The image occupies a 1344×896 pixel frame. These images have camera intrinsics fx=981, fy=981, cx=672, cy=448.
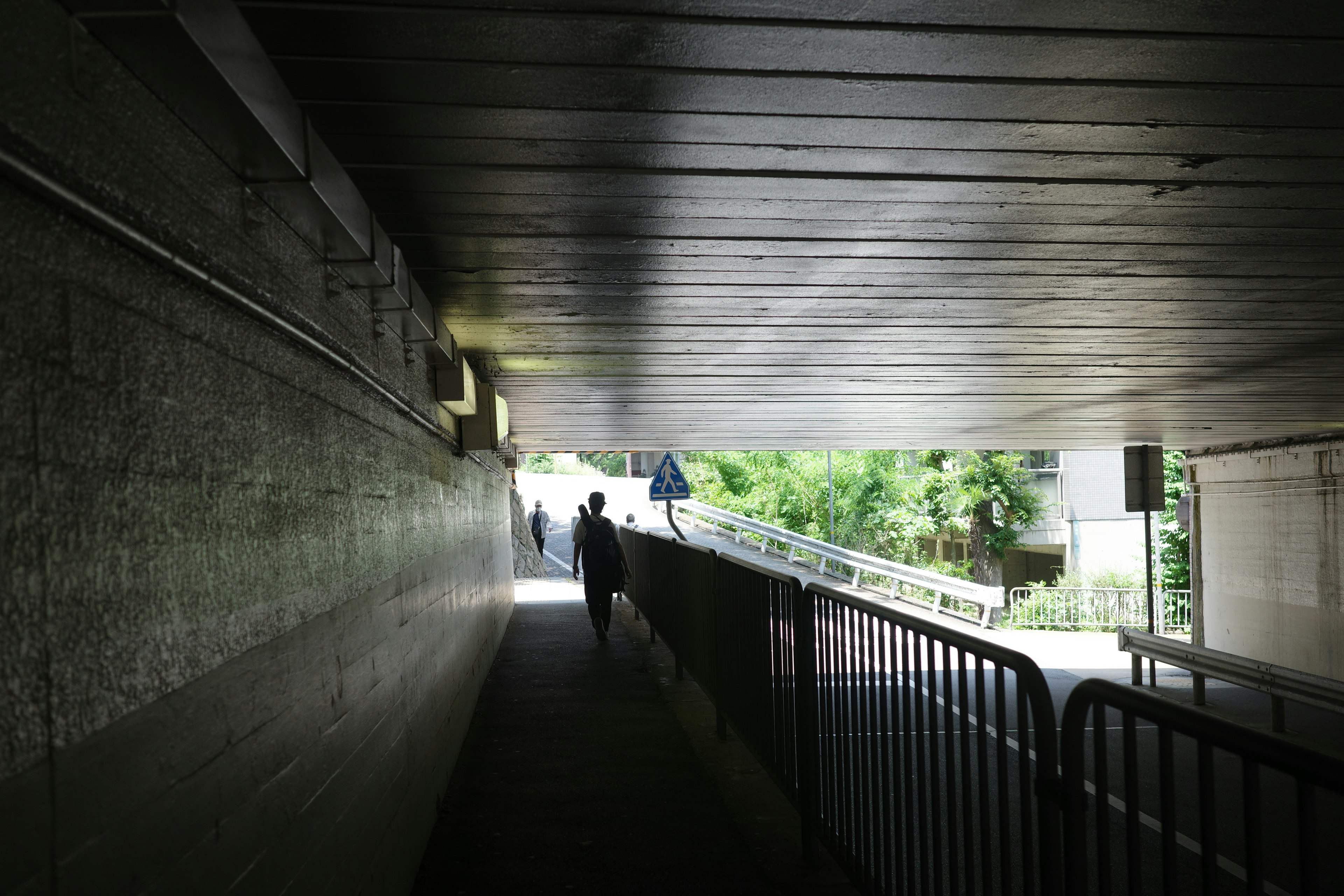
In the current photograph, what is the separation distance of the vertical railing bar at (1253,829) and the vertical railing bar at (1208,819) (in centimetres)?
7

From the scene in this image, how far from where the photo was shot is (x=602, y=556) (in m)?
11.3

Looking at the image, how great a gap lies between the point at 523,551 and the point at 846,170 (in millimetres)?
21372

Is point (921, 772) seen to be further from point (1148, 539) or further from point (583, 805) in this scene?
point (1148, 539)

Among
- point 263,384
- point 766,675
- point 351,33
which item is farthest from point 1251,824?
point 766,675

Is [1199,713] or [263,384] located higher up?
[263,384]

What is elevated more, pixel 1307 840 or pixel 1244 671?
pixel 1307 840

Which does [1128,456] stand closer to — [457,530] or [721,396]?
[721,396]

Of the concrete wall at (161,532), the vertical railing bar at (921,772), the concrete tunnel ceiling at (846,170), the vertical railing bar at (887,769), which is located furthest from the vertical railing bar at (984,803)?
the concrete wall at (161,532)

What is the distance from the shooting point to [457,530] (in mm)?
7125

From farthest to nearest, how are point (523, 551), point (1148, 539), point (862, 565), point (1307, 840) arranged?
point (523, 551)
point (862, 565)
point (1148, 539)
point (1307, 840)

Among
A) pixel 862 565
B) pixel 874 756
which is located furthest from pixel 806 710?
pixel 862 565

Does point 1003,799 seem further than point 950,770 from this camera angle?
No

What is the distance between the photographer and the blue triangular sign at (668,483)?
15516 mm

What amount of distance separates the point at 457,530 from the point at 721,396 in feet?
10.8
